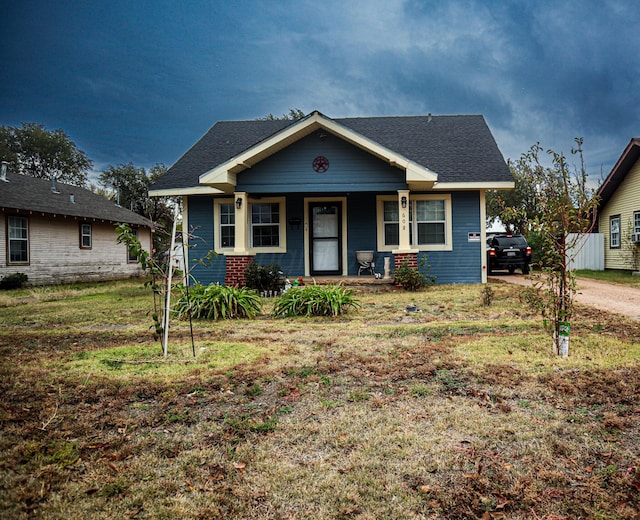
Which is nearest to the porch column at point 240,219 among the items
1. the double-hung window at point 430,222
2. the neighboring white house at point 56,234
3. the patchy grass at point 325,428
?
the neighboring white house at point 56,234

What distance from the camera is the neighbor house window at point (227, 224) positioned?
527 inches

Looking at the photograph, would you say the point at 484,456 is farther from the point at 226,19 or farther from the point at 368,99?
the point at 368,99

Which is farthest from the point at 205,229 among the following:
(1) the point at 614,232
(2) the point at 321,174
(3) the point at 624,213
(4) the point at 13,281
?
(1) the point at 614,232

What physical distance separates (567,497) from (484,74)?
23.7 metres

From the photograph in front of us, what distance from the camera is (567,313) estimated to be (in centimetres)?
460

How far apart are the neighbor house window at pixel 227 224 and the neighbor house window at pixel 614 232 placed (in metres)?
16.7

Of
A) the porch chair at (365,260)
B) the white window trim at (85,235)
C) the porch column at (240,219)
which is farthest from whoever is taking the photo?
the white window trim at (85,235)

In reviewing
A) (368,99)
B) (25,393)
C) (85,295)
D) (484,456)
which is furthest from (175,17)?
(368,99)

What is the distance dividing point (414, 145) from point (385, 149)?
401 centimetres

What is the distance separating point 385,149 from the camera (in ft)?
36.7

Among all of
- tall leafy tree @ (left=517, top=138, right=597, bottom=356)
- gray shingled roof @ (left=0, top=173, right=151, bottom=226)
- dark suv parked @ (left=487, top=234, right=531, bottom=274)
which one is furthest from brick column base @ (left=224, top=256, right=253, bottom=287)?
dark suv parked @ (left=487, top=234, right=531, bottom=274)

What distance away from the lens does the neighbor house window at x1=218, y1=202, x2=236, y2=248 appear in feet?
43.9

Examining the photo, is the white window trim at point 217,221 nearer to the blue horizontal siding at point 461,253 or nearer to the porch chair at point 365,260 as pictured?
the porch chair at point 365,260

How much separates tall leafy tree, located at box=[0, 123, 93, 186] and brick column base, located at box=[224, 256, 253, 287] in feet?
97.8
